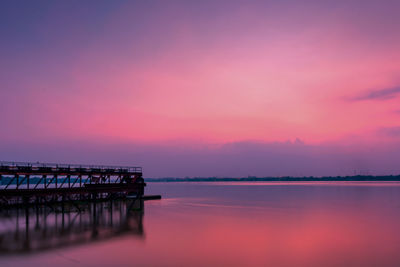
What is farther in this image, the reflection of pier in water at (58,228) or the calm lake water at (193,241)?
the reflection of pier in water at (58,228)

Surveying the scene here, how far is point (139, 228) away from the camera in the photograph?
4459cm

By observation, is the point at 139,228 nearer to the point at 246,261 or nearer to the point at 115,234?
the point at 115,234

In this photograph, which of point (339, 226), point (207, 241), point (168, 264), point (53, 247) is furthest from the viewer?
point (339, 226)

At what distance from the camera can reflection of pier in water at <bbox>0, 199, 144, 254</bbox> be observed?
3322cm

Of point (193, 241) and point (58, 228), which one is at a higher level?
point (58, 228)

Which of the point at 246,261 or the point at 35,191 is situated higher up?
the point at 35,191

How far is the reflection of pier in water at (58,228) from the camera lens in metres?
33.2

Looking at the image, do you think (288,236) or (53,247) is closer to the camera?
(53,247)

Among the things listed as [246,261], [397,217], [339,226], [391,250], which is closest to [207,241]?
[246,261]

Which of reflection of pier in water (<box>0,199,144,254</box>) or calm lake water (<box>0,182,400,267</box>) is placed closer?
calm lake water (<box>0,182,400,267</box>)

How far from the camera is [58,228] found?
41719 mm

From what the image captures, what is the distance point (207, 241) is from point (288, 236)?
1061 centimetres

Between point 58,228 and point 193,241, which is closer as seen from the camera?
point 193,241

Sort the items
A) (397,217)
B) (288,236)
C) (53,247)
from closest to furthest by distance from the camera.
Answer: (53,247)
(288,236)
(397,217)
